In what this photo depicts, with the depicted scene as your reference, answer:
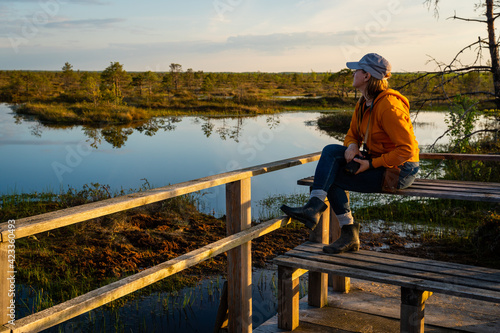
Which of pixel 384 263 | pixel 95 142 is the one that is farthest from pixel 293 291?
pixel 95 142

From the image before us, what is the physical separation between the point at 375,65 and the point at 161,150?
19.3m

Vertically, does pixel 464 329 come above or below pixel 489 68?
below

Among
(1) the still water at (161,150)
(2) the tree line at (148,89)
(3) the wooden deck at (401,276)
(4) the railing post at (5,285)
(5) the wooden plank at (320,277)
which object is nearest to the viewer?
(4) the railing post at (5,285)

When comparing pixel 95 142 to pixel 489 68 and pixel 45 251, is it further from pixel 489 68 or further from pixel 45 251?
pixel 489 68

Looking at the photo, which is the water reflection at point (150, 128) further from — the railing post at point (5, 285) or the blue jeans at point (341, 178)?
the railing post at point (5, 285)

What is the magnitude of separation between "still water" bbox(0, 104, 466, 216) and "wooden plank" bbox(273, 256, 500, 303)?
6373 mm

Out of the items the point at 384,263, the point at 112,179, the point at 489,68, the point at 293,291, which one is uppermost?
the point at 489,68

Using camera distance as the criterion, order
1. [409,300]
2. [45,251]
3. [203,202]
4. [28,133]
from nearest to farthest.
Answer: [409,300], [45,251], [203,202], [28,133]

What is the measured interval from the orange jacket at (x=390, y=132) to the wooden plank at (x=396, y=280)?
754mm

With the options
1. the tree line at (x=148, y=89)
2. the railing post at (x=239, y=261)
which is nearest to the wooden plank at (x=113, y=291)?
the railing post at (x=239, y=261)

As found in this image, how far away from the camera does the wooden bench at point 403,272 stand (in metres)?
2.73

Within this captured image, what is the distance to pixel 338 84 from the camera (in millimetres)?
51125

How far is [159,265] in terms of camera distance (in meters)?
2.45

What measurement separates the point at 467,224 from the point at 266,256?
12.5 feet
